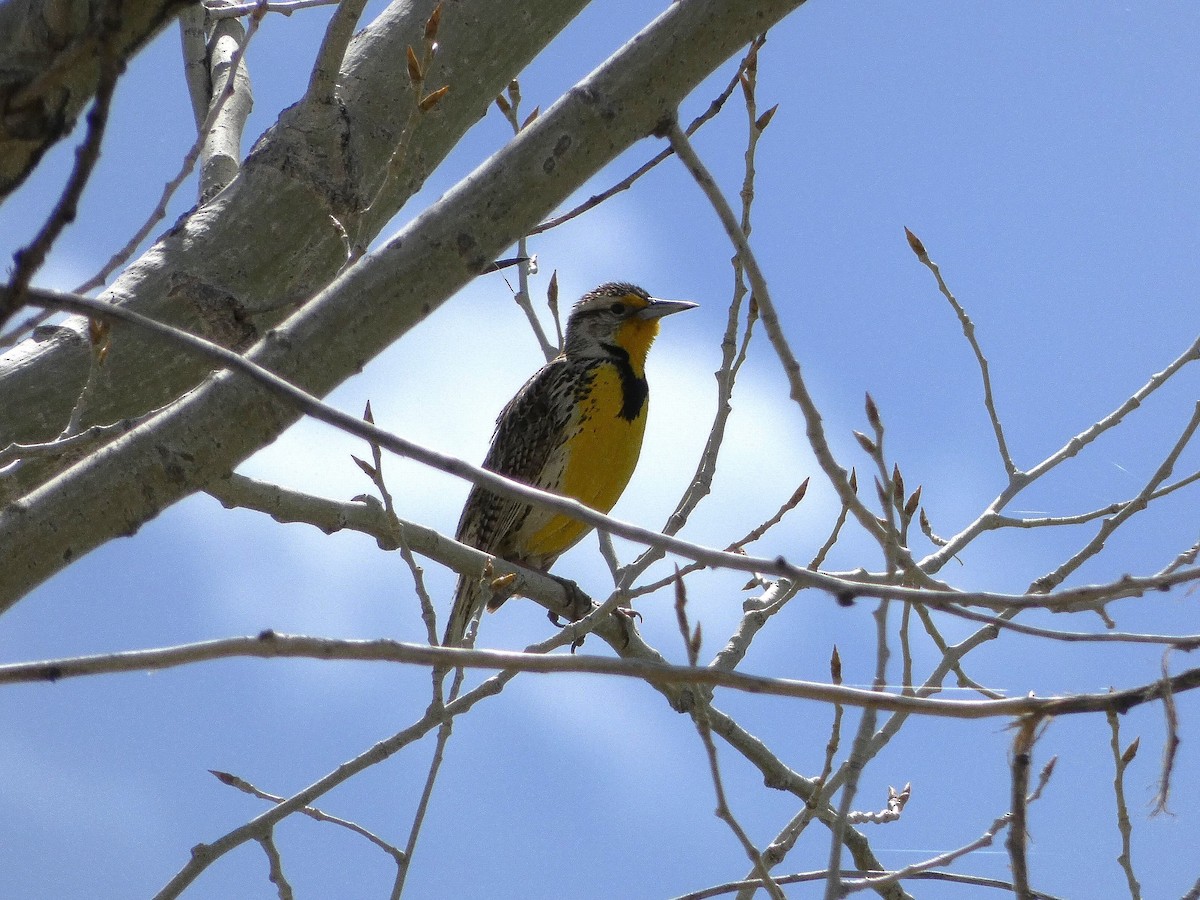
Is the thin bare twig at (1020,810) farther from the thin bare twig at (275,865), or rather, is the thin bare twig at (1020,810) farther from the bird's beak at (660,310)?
the bird's beak at (660,310)

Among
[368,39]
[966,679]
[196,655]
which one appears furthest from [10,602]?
[966,679]

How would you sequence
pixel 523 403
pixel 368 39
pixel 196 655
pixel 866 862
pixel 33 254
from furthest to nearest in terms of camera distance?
pixel 523 403, pixel 866 862, pixel 368 39, pixel 196 655, pixel 33 254

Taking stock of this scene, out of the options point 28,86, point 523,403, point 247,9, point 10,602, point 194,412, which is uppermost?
point 523,403

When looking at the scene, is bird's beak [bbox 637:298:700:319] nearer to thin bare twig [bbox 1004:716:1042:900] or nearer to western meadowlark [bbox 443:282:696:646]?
western meadowlark [bbox 443:282:696:646]

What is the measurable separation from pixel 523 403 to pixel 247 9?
115 inches

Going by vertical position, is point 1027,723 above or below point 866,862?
below

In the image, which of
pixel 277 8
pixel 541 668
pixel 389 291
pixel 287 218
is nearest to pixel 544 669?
pixel 541 668

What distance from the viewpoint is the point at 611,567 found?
5449 millimetres

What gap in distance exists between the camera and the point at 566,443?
24.1 feet

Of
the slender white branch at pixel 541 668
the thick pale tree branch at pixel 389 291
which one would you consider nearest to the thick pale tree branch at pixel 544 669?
the slender white branch at pixel 541 668

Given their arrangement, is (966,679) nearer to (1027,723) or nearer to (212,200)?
(1027,723)

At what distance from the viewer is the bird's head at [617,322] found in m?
8.08

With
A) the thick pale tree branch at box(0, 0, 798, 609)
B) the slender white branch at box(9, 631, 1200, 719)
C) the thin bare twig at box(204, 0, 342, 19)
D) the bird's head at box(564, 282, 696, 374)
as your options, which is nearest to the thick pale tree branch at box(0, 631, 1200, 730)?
the slender white branch at box(9, 631, 1200, 719)

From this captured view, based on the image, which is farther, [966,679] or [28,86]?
[966,679]
